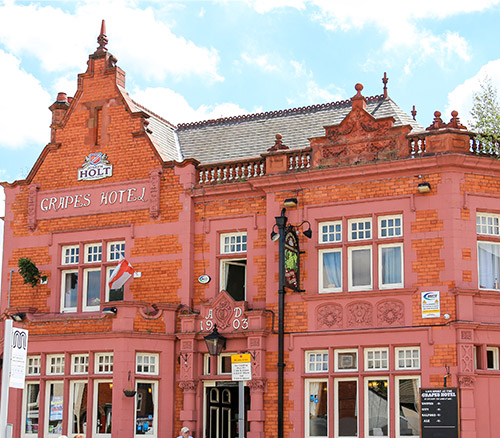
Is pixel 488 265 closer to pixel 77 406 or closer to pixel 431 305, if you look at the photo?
pixel 431 305

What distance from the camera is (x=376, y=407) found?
21188mm

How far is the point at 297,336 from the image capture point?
22.2 m

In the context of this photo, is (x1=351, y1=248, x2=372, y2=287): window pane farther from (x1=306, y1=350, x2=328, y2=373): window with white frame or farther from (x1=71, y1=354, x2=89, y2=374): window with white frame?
(x1=71, y1=354, x2=89, y2=374): window with white frame

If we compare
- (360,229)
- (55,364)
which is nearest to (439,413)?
(360,229)

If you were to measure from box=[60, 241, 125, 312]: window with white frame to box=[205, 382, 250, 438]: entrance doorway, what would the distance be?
3.95 m

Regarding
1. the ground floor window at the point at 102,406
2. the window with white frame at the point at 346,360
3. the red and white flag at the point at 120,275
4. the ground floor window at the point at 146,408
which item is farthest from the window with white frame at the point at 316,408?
the red and white flag at the point at 120,275

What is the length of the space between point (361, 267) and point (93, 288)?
8302 millimetres

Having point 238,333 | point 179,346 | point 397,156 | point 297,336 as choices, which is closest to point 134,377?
point 179,346

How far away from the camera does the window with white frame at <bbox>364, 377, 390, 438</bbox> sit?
21.0 m

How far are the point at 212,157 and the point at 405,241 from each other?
789 centimetres

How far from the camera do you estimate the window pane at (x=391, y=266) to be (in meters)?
21.7

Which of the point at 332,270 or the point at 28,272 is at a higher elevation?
the point at 28,272

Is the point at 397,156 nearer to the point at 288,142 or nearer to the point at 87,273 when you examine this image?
the point at 288,142

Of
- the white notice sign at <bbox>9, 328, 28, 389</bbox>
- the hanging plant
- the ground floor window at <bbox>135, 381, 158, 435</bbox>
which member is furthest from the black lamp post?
the white notice sign at <bbox>9, 328, 28, 389</bbox>
